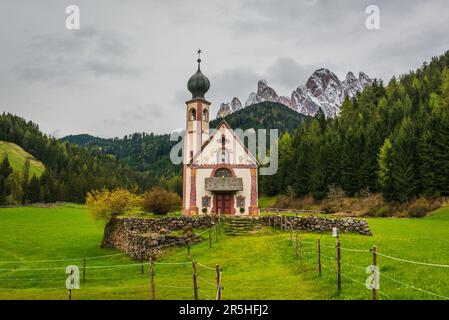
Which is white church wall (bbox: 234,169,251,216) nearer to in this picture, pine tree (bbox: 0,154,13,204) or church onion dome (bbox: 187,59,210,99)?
church onion dome (bbox: 187,59,210,99)

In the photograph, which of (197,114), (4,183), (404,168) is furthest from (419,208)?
(4,183)

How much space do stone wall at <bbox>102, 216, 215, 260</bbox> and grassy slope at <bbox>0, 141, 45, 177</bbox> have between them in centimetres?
15481

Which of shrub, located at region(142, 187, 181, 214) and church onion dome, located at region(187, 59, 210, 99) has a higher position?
church onion dome, located at region(187, 59, 210, 99)

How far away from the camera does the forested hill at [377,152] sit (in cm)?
6750

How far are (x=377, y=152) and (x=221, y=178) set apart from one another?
142 ft

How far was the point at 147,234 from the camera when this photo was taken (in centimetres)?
3266

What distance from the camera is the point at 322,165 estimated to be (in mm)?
85375

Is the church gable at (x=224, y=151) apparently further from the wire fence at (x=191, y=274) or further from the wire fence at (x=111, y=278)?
the wire fence at (x=111, y=278)

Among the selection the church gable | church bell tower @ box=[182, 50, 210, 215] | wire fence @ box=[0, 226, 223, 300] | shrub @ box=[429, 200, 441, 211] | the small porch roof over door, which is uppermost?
church bell tower @ box=[182, 50, 210, 215]

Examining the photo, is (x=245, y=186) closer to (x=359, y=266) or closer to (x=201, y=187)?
(x=201, y=187)

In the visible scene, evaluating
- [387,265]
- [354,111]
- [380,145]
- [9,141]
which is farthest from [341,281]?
[9,141]

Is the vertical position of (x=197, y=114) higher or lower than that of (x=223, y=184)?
higher

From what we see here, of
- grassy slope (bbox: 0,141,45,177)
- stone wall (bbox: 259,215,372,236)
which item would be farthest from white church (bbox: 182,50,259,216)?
grassy slope (bbox: 0,141,45,177)

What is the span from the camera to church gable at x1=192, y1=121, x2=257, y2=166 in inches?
1908
